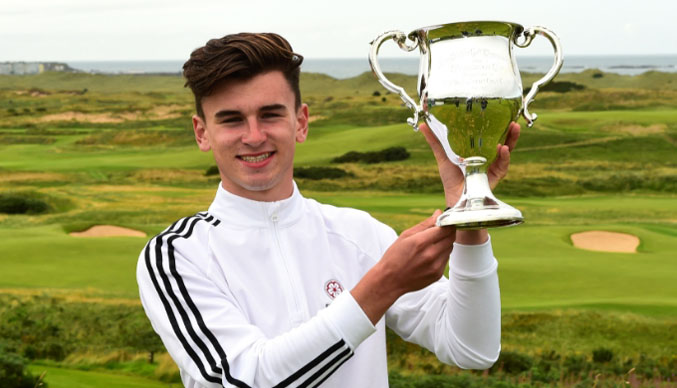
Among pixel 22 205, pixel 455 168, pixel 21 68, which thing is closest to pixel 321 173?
pixel 22 205

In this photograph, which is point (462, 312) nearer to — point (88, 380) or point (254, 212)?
point (254, 212)

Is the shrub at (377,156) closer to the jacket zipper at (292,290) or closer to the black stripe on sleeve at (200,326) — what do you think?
the jacket zipper at (292,290)

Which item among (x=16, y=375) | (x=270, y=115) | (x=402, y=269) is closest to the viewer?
(x=402, y=269)

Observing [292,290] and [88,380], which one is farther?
[88,380]

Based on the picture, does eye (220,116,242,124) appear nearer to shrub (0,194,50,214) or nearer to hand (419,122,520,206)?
hand (419,122,520,206)

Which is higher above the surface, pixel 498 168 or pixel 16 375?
pixel 498 168

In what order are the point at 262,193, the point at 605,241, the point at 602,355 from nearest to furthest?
the point at 262,193 → the point at 602,355 → the point at 605,241

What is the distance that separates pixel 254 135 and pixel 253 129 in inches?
1.0

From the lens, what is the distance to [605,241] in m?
16.0

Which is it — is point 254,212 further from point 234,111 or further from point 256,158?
point 234,111

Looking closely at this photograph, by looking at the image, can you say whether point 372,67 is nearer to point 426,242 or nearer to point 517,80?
point 517,80

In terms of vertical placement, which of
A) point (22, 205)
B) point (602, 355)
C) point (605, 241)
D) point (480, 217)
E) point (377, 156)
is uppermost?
point (480, 217)

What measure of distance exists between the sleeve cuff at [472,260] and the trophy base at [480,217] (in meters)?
0.16

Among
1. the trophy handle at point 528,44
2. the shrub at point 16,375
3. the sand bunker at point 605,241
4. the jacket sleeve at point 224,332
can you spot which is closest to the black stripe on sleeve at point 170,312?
the jacket sleeve at point 224,332
